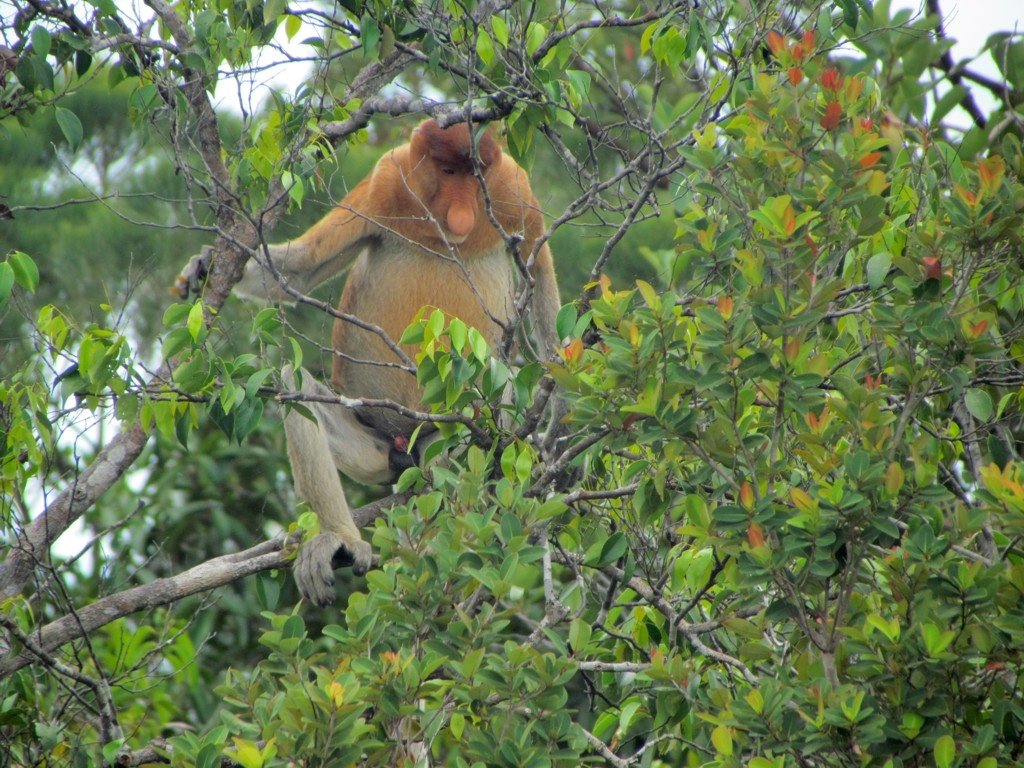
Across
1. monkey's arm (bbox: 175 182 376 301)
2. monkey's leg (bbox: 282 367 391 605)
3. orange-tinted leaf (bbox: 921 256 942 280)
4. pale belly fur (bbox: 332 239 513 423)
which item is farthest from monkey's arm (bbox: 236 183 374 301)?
orange-tinted leaf (bbox: 921 256 942 280)

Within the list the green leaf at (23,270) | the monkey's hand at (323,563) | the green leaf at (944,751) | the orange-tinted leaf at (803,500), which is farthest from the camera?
the monkey's hand at (323,563)

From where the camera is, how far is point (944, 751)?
1.51 m

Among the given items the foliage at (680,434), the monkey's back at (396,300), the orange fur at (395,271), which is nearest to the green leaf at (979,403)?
the foliage at (680,434)

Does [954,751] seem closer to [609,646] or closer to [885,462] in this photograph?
[885,462]

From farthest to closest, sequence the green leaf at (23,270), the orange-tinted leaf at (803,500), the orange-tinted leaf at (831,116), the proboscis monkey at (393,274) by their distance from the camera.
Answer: the proboscis monkey at (393,274) < the green leaf at (23,270) < the orange-tinted leaf at (831,116) < the orange-tinted leaf at (803,500)

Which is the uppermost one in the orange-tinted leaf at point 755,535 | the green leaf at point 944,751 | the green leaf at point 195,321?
the green leaf at point 195,321

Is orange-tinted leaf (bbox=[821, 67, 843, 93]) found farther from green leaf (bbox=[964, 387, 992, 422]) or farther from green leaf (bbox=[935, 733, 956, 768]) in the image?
green leaf (bbox=[935, 733, 956, 768])

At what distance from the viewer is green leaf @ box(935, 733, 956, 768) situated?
59.3 inches

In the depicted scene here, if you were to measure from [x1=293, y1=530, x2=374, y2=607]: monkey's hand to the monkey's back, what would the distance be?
619mm

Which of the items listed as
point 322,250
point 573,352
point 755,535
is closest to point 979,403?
point 755,535

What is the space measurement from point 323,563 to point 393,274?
3.78 feet

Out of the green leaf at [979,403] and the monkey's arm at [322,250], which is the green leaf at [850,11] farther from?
the monkey's arm at [322,250]

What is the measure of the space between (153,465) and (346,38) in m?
2.53

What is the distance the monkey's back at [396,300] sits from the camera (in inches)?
155
